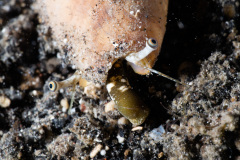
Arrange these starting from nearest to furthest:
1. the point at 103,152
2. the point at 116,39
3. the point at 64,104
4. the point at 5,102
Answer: the point at 116,39, the point at 103,152, the point at 64,104, the point at 5,102

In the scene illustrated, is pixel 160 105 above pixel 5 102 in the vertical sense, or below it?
below

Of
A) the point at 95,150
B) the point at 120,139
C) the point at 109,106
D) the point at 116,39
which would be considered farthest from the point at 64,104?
the point at 116,39

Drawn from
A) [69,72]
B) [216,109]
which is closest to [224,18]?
[216,109]

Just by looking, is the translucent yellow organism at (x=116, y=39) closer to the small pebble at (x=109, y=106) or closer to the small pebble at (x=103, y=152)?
the small pebble at (x=109, y=106)

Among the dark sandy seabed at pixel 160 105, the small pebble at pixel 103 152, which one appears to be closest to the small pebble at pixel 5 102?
the dark sandy seabed at pixel 160 105

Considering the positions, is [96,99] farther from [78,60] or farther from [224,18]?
[224,18]

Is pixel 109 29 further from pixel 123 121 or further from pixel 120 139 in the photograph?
pixel 120 139
